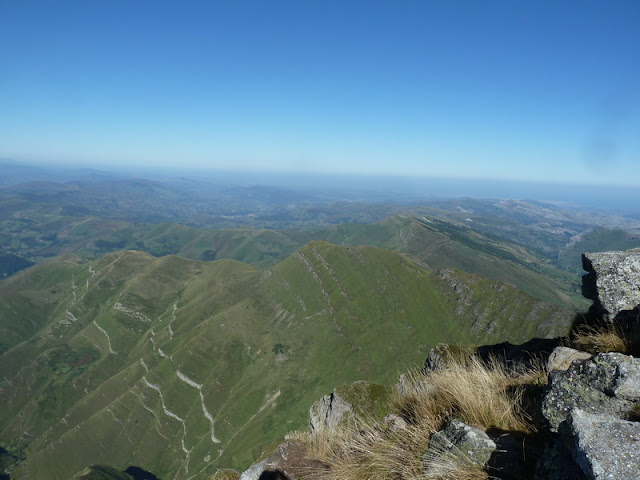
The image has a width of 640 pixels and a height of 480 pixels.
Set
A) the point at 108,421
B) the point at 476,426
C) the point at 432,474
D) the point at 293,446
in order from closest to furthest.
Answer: the point at 432,474 < the point at 476,426 < the point at 293,446 < the point at 108,421

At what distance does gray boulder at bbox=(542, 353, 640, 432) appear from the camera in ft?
15.8

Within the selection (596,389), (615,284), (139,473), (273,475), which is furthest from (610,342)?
(139,473)

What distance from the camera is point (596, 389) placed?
16.5 feet

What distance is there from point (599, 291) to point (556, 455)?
7208 millimetres

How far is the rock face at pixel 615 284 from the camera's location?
853 cm

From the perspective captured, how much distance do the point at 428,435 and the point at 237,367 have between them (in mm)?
170660

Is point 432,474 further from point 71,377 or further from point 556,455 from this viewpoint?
point 71,377

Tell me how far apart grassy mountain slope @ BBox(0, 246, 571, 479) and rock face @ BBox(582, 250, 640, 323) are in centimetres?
12516

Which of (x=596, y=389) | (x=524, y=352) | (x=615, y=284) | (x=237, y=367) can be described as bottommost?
(x=237, y=367)

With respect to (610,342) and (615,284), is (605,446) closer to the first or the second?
(610,342)

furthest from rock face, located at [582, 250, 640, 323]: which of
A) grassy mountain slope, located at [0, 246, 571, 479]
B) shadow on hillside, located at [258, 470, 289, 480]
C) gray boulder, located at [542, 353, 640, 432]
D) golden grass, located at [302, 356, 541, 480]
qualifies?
grassy mountain slope, located at [0, 246, 571, 479]

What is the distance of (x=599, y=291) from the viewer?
8992 mm

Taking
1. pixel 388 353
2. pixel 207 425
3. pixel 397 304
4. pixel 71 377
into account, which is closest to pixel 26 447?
pixel 71 377

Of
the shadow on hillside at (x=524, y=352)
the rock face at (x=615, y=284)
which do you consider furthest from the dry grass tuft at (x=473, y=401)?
the shadow on hillside at (x=524, y=352)
